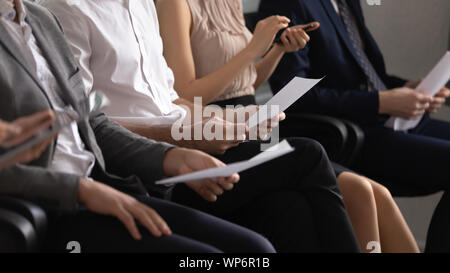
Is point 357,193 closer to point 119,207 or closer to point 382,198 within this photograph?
point 382,198

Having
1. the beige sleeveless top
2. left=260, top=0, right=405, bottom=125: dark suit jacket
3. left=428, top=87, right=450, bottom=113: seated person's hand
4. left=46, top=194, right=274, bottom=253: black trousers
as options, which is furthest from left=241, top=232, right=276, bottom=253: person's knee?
left=428, top=87, right=450, bottom=113: seated person's hand

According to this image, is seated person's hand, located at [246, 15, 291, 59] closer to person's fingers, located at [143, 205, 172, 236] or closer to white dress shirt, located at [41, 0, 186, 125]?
white dress shirt, located at [41, 0, 186, 125]

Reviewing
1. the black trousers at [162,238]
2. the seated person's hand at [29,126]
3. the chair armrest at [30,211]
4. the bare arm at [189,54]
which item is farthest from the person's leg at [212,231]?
the bare arm at [189,54]

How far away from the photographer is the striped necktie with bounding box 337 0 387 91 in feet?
6.64

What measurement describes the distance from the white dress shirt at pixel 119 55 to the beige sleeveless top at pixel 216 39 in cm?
27

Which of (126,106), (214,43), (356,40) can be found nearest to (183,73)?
(214,43)

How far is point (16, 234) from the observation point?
86cm

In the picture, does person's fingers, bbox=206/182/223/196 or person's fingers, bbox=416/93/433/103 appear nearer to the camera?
person's fingers, bbox=206/182/223/196

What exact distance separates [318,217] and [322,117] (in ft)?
1.91

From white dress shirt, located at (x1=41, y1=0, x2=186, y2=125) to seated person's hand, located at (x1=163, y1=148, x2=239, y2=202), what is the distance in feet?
0.96

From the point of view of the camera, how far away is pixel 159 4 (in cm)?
171

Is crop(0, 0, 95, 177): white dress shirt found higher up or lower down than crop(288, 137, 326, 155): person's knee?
higher up

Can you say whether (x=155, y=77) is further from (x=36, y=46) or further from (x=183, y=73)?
(x=36, y=46)

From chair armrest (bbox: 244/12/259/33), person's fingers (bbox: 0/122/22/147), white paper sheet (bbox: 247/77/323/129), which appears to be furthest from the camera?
chair armrest (bbox: 244/12/259/33)
